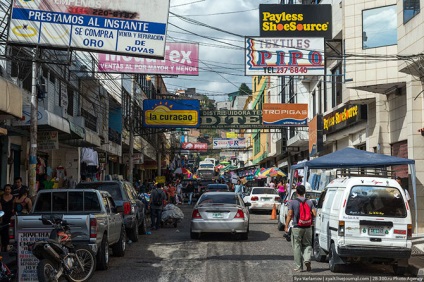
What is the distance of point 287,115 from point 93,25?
930 inches

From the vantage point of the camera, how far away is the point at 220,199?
717 inches

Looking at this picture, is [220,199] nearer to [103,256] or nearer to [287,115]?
[103,256]

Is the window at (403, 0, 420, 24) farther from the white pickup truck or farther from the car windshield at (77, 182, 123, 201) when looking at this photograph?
the white pickup truck

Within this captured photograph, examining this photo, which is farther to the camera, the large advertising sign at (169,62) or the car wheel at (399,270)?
the large advertising sign at (169,62)

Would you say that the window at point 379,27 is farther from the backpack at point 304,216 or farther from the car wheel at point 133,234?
the backpack at point 304,216

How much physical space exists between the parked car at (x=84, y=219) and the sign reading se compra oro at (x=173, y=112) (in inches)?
920

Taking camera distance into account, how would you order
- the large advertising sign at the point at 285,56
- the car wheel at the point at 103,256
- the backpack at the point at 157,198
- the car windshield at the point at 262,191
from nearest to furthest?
the car wheel at the point at 103,256
the backpack at the point at 157,198
the large advertising sign at the point at 285,56
the car windshield at the point at 262,191

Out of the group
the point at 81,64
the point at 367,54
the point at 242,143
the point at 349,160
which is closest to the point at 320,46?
the point at 367,54

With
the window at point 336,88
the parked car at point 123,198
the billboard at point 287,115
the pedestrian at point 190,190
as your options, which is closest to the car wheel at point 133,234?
the parked car at point 123,198

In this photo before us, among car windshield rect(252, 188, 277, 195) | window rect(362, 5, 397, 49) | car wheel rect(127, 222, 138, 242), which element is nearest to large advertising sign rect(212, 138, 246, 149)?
car windshield rect(252, 188, 277, 195)

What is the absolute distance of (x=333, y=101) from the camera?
29.9 m

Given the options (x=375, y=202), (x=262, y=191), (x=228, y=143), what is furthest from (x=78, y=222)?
(x=228, y=143)

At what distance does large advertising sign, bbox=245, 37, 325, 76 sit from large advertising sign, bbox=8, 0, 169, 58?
8114 millimetres

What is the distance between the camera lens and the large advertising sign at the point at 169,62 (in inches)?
1131
